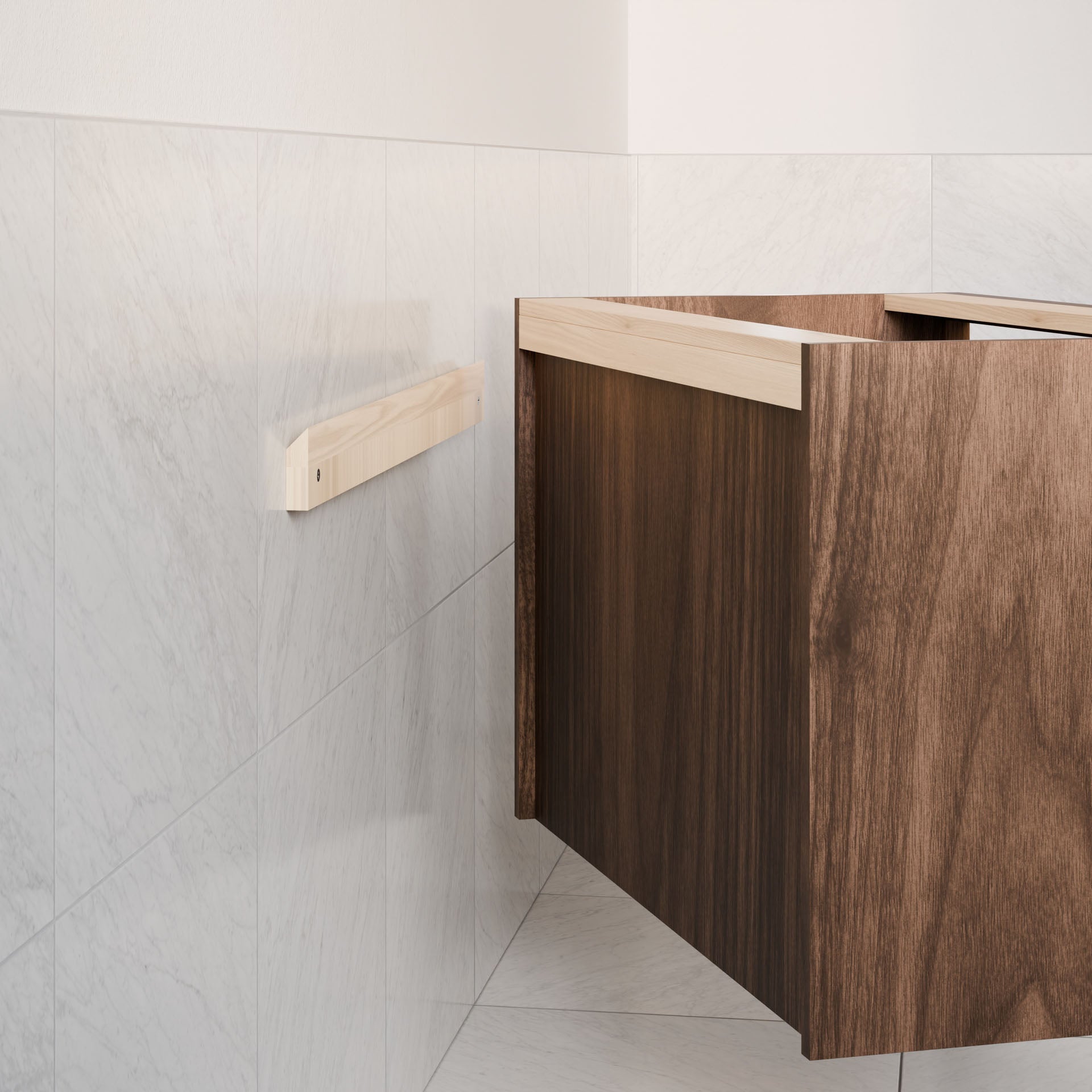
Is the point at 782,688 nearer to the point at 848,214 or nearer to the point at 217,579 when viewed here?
the point at 217,579

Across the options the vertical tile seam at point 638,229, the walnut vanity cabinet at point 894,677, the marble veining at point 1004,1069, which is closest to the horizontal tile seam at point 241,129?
the walnut vanity cabinet at point 894,677

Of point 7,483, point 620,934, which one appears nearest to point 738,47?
point 620,934

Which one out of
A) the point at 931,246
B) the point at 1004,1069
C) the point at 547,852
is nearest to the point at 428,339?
the point at 547,852

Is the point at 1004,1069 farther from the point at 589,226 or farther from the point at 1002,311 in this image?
the point at 589,226

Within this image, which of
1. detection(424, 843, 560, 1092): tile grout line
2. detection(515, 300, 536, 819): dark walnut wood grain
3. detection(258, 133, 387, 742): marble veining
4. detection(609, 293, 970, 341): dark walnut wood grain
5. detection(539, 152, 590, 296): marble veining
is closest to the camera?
detection(258, 133, 387, 742): marble veining

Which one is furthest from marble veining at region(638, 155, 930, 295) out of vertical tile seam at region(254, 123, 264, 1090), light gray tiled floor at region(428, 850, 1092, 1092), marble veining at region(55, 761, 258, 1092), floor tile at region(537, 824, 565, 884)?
marble veining at region(55, 761, 258, 1092)

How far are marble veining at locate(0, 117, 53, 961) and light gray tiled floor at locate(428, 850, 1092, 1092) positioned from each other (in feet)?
2.94

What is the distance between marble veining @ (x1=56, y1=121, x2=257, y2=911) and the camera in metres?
0.76

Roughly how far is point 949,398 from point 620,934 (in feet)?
3.89

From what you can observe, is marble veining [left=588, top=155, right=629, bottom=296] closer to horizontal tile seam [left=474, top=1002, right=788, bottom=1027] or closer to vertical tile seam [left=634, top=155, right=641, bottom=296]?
vertical tile seam [left=634, top=155, right=641, bottom=296]

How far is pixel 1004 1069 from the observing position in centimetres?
154

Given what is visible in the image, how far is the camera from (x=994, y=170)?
2479mm

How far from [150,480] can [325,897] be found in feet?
1.57

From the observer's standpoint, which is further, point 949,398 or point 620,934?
point 620,934
